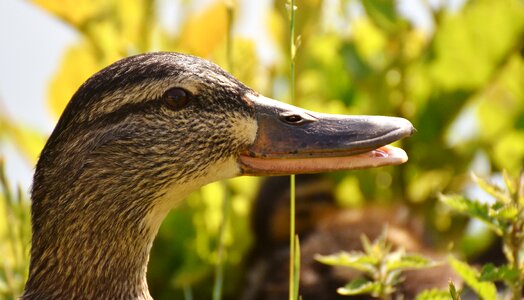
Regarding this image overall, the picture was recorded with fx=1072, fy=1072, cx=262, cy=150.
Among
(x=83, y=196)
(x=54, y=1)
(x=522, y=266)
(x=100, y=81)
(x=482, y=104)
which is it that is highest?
(x=54, y=1)

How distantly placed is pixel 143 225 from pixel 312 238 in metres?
2.07

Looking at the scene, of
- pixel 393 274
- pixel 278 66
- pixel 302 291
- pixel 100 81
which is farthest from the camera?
pixel 278 66

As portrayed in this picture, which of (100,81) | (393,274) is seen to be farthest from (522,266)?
(100,81)

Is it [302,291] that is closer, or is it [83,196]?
[83,196]

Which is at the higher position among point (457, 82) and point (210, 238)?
point (457, 82)

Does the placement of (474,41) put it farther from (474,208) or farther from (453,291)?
(453,291)

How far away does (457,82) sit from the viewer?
4246mm

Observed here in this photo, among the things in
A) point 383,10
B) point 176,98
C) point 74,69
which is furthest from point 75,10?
point 176,98

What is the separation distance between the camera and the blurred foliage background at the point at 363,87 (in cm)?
411

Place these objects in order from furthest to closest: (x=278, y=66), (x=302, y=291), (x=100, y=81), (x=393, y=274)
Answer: (x=278, y=66)
(x=302, y=291)
(x=393, y=274)
(x=100, y=81)

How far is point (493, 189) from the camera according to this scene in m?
2.44

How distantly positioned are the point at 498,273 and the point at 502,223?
0.11 metres

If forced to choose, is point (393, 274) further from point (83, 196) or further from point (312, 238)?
point (312, 238)

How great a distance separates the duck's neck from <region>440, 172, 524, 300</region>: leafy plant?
72 centimetres
